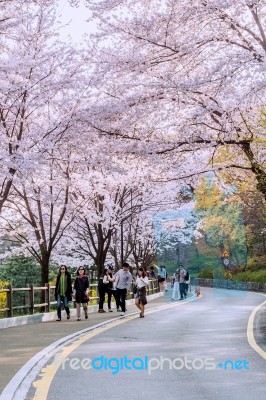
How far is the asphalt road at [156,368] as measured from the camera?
344 inches

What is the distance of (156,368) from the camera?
10.9 meters

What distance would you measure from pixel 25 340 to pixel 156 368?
221 inches

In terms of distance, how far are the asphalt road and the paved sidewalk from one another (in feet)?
1.82

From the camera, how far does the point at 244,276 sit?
62.5 metres

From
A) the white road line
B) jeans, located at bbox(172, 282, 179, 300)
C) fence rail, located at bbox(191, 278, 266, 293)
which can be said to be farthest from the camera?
fence rail, located at bbox(191, 278, 266, 293)

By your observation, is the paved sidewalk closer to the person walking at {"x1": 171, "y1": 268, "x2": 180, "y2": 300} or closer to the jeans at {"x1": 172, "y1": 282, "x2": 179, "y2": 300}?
the person walking at {"x1": 171, "y1": 268, "x2": 180, "y2": 300}

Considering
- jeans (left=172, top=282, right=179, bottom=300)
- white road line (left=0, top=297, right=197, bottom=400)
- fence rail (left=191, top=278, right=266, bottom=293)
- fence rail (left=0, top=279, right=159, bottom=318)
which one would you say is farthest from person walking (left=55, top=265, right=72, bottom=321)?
fence rail (left=191, top=278, right=266, bottom=293)

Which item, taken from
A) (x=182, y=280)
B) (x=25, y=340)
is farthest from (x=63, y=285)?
(x=182, y=280)

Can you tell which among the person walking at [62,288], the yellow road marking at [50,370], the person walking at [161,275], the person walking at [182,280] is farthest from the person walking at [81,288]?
the person walking at [161,275]

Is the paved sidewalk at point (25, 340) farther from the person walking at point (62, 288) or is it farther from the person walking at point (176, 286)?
the person walking at point (176, 286)

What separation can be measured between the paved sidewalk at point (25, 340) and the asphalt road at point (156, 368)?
0.55 meters

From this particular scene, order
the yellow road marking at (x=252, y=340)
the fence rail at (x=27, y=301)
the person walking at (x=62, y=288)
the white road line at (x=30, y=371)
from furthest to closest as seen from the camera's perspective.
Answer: the person walking at (x=62, y=288), the fence rail at (x=27, y=301), the yellow road marking at (x=252, y=340), the white road line at (x=30, y=371)

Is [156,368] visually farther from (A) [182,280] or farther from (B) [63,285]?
(A) [182,280]

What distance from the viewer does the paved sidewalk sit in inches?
443
